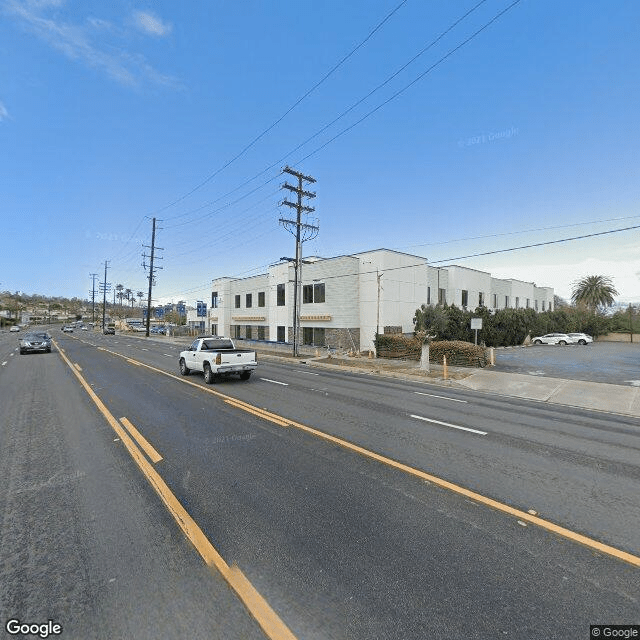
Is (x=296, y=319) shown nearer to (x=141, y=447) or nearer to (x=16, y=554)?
(x=141, y=447)

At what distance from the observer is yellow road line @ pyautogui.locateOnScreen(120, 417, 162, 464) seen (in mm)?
6334

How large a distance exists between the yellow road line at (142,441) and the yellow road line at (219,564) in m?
0.16

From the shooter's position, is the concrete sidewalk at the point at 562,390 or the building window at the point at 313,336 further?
the building window at the point at 313,336

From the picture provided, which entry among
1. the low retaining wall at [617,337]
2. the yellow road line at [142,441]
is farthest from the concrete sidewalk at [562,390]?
the low retaining wall at [617,337]

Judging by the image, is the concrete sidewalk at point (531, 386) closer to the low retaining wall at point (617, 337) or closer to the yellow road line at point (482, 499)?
the yellow road line at point (482, 499)

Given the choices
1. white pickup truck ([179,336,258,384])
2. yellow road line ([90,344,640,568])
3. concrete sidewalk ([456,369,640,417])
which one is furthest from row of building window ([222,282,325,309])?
yellow road line ([90,344,640,568])

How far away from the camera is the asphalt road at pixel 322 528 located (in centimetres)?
290

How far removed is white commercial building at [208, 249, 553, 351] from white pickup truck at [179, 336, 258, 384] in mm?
15015

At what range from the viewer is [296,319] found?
28141mm

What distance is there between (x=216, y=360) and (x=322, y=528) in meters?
10.8

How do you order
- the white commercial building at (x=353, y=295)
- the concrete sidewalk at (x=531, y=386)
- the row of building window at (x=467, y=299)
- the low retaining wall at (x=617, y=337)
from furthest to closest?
the low retaining wall at (x=617, y=337), the row of building window at (x=467, y=299), the white commercial building at (x=353, y=295), the concrete sidewalk at (x=531, y=386)

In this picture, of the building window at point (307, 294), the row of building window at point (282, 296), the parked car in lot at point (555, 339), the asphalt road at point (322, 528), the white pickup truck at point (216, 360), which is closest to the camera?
the asphalt road at point (322, 528)

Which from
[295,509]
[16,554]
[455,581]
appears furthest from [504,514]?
[16,554]

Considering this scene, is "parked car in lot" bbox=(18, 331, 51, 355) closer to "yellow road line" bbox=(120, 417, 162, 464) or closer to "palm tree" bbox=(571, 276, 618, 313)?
"yellow road line" bbox=(120, 417, 162, 464)
